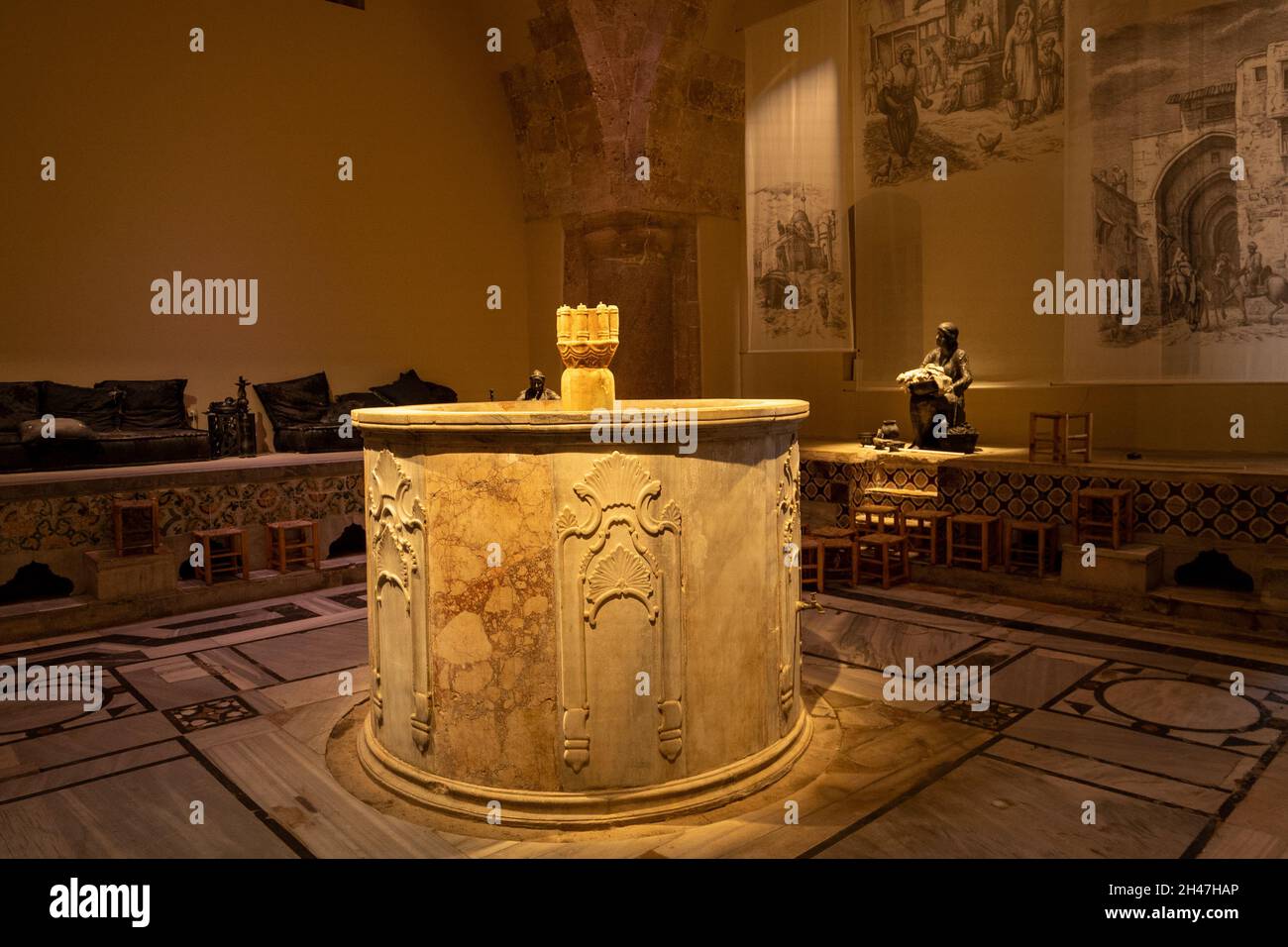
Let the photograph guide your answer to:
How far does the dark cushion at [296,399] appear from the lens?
9.35 metres

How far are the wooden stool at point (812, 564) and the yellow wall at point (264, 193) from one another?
18.2 ft

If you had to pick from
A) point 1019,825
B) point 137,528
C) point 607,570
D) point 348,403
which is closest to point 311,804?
point 607,570

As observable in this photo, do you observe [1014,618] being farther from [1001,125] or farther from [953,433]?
[1001,125]

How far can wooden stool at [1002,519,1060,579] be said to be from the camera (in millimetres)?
6826

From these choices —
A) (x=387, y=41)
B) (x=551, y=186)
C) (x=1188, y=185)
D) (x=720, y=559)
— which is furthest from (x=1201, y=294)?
(x=387, y=41)

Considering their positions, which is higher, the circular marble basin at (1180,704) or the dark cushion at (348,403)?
the dark cushion at (348,403)

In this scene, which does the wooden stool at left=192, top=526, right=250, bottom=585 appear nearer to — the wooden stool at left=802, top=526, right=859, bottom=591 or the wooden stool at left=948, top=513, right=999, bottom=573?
the wooden stool at left=802, top=526, right=859, bottom=591

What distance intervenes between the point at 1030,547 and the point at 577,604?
4.79 m

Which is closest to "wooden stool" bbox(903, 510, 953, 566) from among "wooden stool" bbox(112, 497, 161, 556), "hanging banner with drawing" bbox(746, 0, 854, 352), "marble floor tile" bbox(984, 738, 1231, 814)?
"hanging banner with drawing" bbox(746, 0, 854, 352)

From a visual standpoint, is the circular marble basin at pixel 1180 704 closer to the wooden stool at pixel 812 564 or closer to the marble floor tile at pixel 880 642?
the marble floor tile at pixel 880 642

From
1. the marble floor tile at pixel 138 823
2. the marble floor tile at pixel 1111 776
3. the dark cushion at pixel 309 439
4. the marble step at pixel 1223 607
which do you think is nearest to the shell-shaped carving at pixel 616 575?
the marble floor tile at pixel 138 823

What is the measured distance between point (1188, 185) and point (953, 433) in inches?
96.4

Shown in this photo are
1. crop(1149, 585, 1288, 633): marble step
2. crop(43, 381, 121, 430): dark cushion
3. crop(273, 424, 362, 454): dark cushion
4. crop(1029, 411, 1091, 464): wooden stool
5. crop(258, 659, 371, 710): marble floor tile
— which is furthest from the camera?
crop(273, 424, 362, 454): dark cushion

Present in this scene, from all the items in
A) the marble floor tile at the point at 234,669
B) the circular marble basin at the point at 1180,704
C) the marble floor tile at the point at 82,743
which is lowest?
the marble floor tile at the point at 82,743
